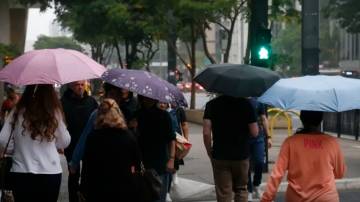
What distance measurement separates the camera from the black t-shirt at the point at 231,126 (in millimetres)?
8289

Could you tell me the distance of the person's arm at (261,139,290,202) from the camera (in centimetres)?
573

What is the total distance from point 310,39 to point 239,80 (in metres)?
6.77

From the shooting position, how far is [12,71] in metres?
6.95

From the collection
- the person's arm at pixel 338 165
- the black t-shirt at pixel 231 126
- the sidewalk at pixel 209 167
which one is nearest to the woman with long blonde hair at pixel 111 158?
the person's arm at pixel 338 165

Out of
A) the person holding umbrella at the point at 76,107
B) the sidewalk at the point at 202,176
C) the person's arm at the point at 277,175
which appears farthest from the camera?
the sidewalk at the point at 202,176

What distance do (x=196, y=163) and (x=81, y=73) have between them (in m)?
9.38

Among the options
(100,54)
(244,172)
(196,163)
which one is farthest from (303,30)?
(100,54)

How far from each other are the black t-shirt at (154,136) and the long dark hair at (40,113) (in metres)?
1.49

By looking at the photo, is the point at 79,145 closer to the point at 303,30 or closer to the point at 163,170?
the point at 163,170

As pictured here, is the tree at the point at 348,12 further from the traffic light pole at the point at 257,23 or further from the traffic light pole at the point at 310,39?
the traffic light pole at the point at 257,23

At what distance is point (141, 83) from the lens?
7438mm

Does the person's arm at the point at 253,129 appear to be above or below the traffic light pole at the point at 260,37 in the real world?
below

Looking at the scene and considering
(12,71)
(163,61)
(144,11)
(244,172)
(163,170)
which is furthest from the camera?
(163,61)

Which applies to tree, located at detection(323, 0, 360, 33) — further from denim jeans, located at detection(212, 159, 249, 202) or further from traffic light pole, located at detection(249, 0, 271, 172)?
denim jeans, located at detection(212, 159, 249, 202)
